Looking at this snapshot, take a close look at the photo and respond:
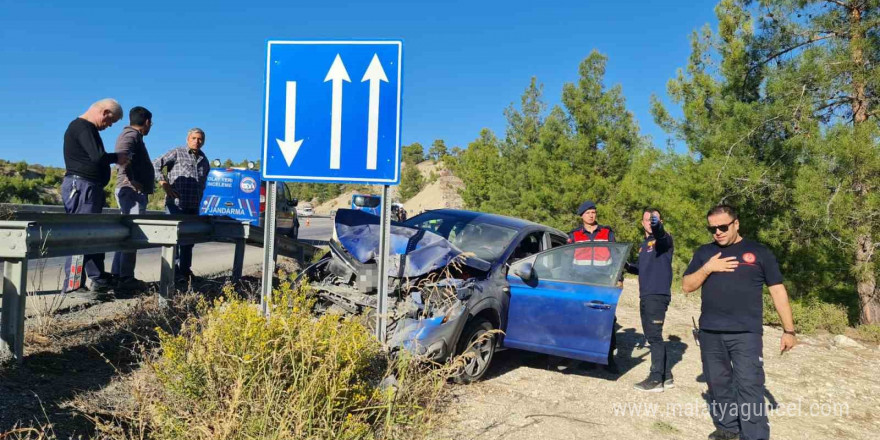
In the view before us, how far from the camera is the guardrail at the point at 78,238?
11.5ft

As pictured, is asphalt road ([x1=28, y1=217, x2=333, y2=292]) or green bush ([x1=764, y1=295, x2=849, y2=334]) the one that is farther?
green bush ([x1=764, y1=295, x2=849, y2=334])

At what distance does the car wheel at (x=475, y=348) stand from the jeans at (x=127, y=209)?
151 inches

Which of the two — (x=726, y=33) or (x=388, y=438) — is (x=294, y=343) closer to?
(x=388, y=438)

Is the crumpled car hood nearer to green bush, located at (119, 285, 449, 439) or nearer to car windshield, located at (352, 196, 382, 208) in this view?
car windshield, located at (352, 196, 382, 208)

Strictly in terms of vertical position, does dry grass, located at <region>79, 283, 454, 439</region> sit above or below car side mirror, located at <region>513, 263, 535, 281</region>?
below

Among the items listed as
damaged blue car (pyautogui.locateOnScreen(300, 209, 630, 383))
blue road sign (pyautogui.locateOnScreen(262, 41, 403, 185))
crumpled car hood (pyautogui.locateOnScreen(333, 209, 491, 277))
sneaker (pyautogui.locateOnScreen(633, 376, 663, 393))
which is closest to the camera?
blue road sign (pyautogui.locateOnScreen(262, 41, 403, 185))

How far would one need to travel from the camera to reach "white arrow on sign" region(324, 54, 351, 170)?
382 centimetres

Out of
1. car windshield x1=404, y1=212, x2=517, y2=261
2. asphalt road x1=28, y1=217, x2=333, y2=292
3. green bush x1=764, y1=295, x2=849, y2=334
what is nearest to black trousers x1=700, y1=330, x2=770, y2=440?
car windshield x1=404, y1=212, x2=517, y2=261

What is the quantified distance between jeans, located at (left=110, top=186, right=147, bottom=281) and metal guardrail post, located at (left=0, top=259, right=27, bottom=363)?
2.55 metres

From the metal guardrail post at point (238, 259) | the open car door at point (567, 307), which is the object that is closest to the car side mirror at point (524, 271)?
the open car door at point (567, 307)

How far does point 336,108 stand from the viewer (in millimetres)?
3822

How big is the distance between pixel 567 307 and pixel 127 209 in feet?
15.9

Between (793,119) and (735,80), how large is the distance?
2.86 metres

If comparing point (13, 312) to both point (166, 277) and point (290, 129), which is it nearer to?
point (166, 277)
